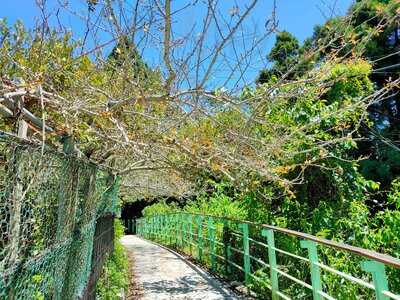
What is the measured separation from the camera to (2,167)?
255cm

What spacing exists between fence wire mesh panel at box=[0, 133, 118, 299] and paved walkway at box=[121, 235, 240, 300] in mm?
2568

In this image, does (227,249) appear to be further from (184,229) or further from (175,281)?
(184,229)

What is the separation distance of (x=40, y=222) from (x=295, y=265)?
4100 mm

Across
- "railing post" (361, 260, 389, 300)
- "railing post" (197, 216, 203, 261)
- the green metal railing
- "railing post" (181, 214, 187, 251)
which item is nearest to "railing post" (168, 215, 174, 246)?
"railing post" (181, 214, 187, 251)

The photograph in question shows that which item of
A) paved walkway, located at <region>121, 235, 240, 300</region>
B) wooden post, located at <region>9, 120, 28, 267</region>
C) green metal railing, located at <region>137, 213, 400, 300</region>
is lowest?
paved walkway, located at <region>121, 235, 240, 300</region>

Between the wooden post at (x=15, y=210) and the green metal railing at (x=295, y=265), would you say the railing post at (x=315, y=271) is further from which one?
the wooden post at (x=15, y=210)

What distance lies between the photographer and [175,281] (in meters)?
7.47

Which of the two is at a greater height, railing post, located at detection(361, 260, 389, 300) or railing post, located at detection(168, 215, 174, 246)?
railing post, located at detection(168, 215, 174, 246)

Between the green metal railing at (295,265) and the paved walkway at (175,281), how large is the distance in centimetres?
38

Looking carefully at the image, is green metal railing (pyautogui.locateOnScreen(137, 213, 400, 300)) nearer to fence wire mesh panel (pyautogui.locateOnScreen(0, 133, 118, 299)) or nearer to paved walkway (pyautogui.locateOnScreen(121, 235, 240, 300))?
paved walkway (pyautogui.locateOnScreen(121, 235, 240, 300))

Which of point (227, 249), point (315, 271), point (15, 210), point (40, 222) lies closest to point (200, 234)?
point (227, 249)

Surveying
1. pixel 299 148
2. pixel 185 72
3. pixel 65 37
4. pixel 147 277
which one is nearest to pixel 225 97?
pixel 185 72

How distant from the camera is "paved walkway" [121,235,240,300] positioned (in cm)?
632

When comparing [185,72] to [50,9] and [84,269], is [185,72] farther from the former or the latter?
[84,269]
